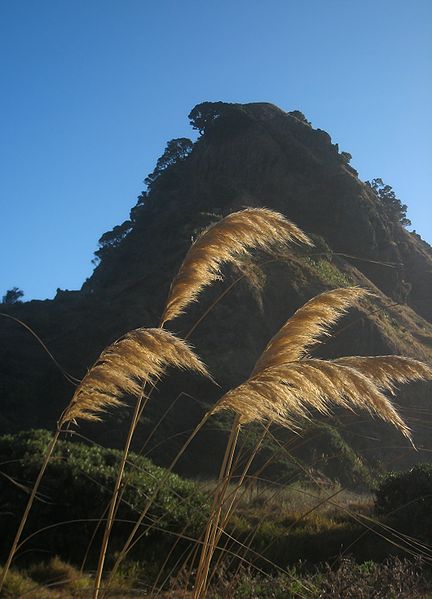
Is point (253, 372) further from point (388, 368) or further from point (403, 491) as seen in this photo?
point (403, 491)

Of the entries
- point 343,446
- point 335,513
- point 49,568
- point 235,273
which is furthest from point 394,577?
point 235,273

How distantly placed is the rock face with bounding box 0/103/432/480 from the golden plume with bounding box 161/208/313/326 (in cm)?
840

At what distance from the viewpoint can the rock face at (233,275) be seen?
24422 millimetres

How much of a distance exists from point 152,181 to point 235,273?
114ft

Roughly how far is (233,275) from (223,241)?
71.1 feet

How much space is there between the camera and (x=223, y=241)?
11.6 feet

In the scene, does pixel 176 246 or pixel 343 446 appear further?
pixel 176 246

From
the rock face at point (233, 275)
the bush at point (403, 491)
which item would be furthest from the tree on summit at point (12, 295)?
the bush at point (403, 491)

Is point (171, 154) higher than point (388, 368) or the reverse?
higher

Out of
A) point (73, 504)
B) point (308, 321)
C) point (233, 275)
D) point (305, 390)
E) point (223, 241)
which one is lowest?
point (73, 504)

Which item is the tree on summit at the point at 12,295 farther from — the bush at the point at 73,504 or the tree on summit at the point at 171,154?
the bush at the point at 73,504

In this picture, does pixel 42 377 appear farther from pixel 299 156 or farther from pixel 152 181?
pixel 152 181

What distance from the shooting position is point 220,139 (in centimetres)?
4816

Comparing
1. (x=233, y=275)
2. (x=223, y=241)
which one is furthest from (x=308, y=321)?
(x=233, y=275)
